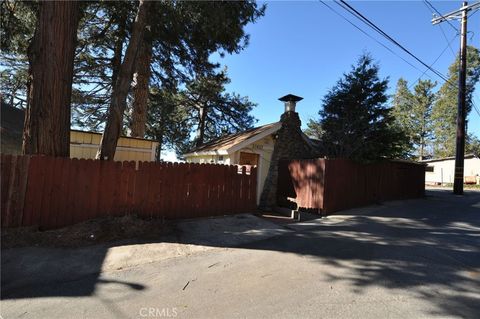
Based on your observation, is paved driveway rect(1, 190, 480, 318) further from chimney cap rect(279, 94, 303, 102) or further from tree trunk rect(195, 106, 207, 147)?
tree trunk rect(195, 106, 207, 147)

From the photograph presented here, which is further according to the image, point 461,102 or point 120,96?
point 461,102

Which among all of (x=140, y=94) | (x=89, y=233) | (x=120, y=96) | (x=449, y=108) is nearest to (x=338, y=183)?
(x=120, y=96)

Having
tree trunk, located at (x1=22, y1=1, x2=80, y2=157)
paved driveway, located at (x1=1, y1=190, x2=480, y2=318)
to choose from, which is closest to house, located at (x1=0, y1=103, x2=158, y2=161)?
tree trunk, located at (x1=22, y1=1, x2=80, y2=157)

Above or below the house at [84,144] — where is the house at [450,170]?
above

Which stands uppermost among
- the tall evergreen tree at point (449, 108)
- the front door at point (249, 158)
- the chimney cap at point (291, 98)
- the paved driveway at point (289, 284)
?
the tall evergreen tree at point (449, 108)

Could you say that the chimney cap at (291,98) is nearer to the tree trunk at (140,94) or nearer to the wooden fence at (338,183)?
the wooden fence at (338,183)

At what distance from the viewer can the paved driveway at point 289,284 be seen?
346 cm

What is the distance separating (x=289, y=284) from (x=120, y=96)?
602cm

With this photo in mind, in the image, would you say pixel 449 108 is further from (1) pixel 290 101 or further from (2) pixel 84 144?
(2) pixel 84 144

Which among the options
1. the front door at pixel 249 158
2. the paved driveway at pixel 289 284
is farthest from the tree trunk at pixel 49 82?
the front door at pixel 249 158

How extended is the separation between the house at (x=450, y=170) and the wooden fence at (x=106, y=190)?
30826 millimetres

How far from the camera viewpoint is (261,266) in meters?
4.94

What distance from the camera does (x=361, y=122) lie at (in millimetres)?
11828

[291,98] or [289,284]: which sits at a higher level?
[291,98]
